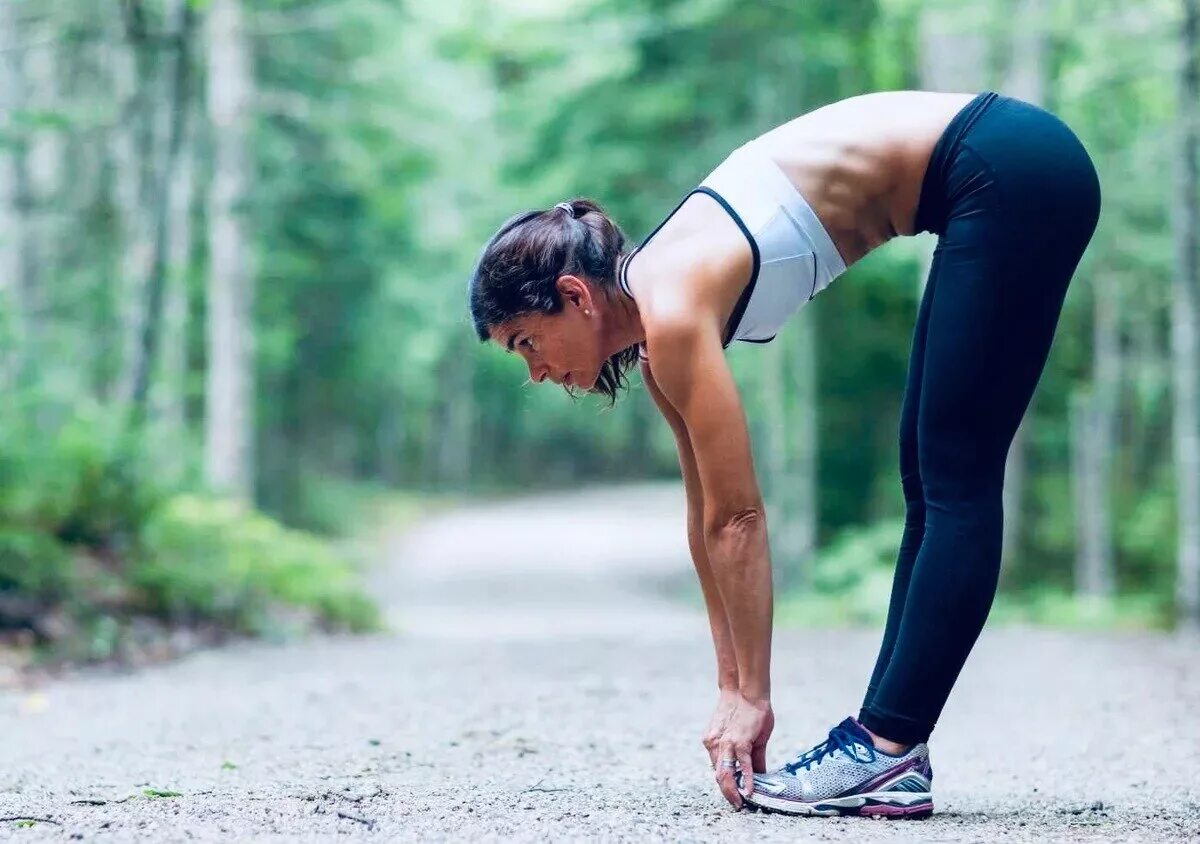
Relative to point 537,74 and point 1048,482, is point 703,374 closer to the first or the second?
point 537,74

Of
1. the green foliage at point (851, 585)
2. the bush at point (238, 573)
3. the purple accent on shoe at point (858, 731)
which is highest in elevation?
the purple accent on shoe at point (858, 731)

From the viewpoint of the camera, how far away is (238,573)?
355 inches

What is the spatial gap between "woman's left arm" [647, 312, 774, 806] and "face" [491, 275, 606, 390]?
0.90ft

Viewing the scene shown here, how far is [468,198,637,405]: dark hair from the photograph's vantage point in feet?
8.92

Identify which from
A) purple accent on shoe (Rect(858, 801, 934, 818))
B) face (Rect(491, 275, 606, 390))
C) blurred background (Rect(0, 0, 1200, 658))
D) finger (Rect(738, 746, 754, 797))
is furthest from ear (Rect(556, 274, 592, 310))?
blurred background (Rect(0, 0, 1200, 658))

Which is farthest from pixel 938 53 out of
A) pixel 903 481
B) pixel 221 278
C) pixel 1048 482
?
pixel 903 481

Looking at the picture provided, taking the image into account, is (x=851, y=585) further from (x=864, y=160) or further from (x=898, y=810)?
(x=864, y=160)

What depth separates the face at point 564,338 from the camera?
273 centimetres

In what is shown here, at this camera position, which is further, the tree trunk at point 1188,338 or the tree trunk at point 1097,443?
the tree trunk at point 1097,443

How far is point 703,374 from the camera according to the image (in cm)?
249

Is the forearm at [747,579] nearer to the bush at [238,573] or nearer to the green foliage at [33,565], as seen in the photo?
the green foliage at [33,565]

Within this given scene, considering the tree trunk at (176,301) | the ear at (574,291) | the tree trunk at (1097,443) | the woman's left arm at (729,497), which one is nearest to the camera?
the woman's left arm at (729,497)

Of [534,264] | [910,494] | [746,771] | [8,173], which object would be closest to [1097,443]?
[8,173]

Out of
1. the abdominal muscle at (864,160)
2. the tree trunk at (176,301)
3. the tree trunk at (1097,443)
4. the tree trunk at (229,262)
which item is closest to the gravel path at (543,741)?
the abdominal muscle at (864,160)
